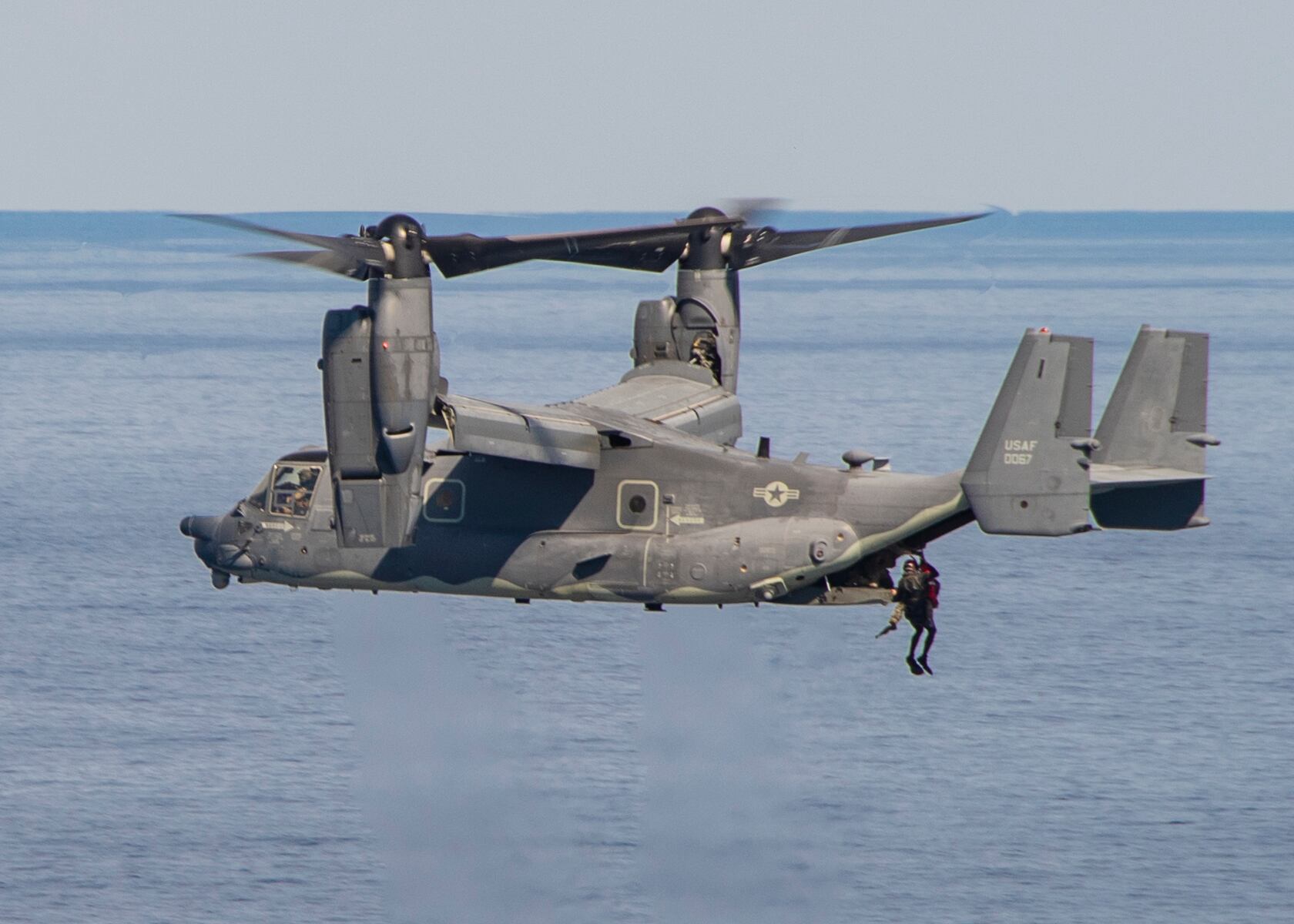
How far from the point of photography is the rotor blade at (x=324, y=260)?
34.7 meters

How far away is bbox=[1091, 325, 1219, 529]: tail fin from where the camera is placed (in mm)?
36938

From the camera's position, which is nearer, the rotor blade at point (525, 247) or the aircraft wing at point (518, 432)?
the rotor blade at point (525, 247)

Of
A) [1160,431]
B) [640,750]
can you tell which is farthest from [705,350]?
[640,750]

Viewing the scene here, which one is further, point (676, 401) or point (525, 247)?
point (676, 401)

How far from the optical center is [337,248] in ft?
111

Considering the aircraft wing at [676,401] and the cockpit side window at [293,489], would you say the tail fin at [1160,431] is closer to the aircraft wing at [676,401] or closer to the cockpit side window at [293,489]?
the aircraft wing at [676,401]

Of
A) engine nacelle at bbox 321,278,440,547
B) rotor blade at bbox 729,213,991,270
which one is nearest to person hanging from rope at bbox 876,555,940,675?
rotor blade at bbox 729,213,991,270

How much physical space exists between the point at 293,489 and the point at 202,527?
2448 millimetres

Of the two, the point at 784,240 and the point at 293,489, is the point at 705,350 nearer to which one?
the point at 784,240

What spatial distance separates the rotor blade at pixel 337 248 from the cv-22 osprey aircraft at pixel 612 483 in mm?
64

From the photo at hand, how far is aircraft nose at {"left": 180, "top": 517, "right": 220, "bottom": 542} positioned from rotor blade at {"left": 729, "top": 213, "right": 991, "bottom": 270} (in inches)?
521

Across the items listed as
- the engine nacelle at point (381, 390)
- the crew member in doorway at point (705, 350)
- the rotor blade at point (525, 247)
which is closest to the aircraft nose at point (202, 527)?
the engine nacelle at point (381, 390)

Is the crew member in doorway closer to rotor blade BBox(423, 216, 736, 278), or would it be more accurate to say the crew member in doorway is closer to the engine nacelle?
rotor blade BBox(423, 216, 736, 278)

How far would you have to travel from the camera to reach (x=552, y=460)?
122 feet
